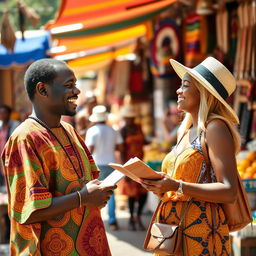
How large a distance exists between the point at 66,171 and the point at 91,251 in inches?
16.0

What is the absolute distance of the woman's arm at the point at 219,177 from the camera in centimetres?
329

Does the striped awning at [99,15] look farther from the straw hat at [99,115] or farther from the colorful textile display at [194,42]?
the straw hat at [99,115]

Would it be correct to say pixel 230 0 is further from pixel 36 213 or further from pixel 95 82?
pixel 95 82

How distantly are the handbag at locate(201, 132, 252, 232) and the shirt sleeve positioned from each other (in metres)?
1.01

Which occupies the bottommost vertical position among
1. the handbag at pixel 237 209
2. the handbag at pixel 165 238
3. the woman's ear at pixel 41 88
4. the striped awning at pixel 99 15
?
the handbag at pixel 165 238

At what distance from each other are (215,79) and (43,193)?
130cm

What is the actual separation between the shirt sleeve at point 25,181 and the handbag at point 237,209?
1005mm

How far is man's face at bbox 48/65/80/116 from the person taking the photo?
2943 millimetres

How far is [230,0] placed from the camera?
841 centimetres

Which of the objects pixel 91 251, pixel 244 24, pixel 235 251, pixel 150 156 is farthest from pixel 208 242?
pixel 150 156

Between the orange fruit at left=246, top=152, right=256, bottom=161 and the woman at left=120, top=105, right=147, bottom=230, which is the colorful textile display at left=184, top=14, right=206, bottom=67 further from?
the orange fruit at left=246, top=152, right=256, bottom=161

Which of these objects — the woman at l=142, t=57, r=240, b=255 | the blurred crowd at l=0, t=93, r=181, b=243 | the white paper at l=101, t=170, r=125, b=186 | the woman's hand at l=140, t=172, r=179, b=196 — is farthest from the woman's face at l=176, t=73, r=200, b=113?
the blurred crowd at l=0, t=93, r=181, b=243

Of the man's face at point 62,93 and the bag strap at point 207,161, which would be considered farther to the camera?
the bag strap at point 207,161

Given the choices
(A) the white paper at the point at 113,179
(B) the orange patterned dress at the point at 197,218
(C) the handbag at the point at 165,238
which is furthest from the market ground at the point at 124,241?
(A) the white paper at the point at 113,179
